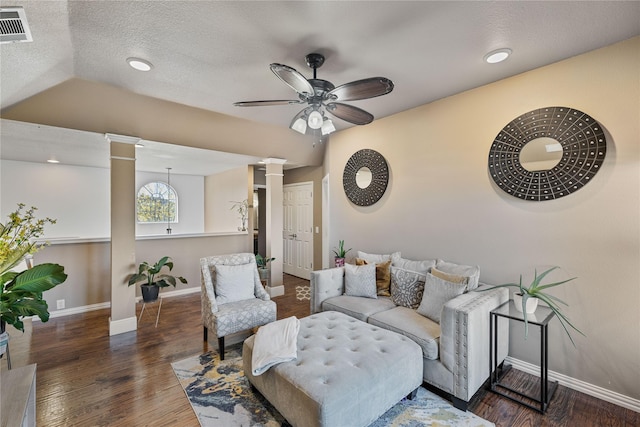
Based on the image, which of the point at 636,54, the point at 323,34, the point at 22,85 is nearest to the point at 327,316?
the point at 323,34

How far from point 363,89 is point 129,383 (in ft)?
10.0

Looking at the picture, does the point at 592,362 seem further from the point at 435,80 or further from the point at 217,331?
the point at 217,331

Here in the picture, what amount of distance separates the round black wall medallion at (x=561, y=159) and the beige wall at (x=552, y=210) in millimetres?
71

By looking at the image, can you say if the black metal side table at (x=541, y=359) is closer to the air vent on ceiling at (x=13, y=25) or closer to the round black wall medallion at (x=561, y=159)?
the round black wall medallion at (x=561, y=159)

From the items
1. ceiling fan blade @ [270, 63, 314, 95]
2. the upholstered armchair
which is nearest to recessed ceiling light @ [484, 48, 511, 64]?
ceiling fan blade @ [270, 63, 314, 95]

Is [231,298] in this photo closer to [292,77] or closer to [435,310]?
[435,310]

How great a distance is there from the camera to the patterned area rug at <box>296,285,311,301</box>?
4.70 meters

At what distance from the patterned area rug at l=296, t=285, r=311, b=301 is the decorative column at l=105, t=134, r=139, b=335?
2337mm

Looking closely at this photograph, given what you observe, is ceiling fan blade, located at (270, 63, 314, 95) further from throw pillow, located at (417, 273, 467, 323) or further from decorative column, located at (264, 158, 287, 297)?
decorative column, located at (264, 158, 287, 297)

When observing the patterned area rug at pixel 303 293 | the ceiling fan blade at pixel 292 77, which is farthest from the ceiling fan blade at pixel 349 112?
the patterned area rug at pixel 303 293

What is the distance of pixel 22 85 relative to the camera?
2.48m

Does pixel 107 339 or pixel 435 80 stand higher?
pixel 435 80

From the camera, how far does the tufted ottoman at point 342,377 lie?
1.62 metres

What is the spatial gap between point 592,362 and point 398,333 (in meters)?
1.56
